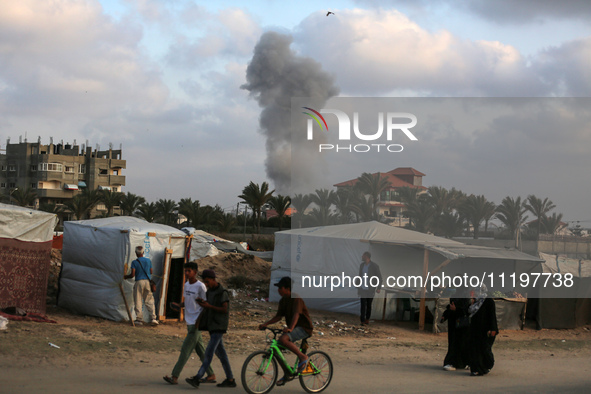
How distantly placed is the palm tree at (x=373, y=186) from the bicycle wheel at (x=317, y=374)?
11.7 meters

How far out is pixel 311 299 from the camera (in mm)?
16219

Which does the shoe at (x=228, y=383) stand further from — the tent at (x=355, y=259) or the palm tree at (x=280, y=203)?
the palm tree at (x=280, y=203)

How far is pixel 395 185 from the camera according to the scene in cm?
1916

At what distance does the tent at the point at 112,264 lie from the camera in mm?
12023

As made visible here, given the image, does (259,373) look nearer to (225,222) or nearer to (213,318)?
(213,318)

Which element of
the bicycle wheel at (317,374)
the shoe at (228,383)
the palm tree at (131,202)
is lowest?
the shoe at (228,383)

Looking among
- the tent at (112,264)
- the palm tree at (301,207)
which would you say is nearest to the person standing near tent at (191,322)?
the tent at (112,264)

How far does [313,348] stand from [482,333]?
3.09 meters

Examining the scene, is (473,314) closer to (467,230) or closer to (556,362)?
(556,362)

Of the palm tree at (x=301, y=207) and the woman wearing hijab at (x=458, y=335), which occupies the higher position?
the palm tree at (x=301, y=207)

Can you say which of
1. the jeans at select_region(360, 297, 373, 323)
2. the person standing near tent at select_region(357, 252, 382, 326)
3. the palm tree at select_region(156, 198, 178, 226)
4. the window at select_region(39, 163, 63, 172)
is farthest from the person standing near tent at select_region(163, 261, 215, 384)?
the window at select_region(39, 163, 63, 172)

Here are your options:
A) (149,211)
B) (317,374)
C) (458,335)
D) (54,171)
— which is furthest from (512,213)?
(54,171)

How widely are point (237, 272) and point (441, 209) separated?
8.24 meters

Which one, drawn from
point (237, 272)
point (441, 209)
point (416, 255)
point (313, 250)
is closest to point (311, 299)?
point (313, 250)
